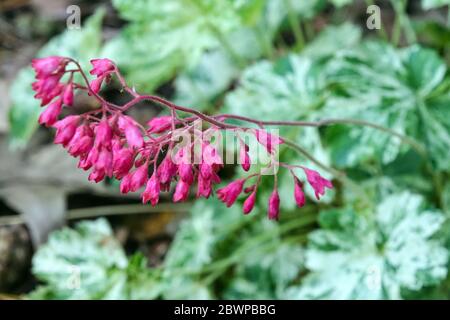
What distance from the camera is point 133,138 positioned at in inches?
43.1

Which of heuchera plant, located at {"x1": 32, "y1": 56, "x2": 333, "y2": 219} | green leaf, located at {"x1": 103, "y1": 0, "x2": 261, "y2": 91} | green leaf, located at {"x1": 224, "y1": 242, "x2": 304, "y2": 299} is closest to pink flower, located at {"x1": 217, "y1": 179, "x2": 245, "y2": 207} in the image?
heuchera plant, located at {"x1": 32, "y1": 56, "x2": 333, "y2": 219}

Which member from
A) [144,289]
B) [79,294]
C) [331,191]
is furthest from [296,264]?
[79,294]

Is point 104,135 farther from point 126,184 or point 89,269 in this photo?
point 89,269

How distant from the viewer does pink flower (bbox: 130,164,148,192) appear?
119 centimetres

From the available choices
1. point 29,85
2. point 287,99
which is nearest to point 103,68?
point 287,99

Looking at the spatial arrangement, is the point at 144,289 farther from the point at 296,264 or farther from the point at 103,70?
the point at 103,70

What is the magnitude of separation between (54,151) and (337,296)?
121 cm

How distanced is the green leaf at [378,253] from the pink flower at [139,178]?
0.68m

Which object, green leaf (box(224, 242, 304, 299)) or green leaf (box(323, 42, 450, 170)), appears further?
green leaf (box(224, 242, 304, 299))

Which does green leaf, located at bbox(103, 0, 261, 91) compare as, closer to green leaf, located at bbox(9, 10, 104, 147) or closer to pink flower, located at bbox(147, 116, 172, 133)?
green leaf, located at bbox(9, 10, 104, 147)

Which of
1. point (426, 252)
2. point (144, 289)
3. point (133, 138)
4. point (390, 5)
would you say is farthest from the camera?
point (390, 5)

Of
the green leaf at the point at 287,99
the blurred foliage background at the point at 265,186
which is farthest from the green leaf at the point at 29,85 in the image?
A: the green leaf at the point at 287,99

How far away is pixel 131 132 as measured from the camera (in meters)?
1.10

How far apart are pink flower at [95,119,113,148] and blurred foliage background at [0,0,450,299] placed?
0.68 m
